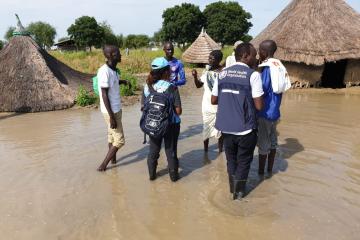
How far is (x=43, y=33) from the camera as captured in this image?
52.2 meters

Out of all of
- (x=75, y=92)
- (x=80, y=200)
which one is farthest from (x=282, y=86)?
(x=75, y=92)

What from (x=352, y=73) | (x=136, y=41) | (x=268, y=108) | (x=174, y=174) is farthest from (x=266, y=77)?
(x=136, y=41)

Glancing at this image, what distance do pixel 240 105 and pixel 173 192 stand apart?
1289 millimetres

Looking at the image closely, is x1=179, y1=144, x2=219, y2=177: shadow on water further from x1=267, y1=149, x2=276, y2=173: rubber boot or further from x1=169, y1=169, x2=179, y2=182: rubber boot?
x1=267, y1=149, x2=276, y2=173: rubber boot

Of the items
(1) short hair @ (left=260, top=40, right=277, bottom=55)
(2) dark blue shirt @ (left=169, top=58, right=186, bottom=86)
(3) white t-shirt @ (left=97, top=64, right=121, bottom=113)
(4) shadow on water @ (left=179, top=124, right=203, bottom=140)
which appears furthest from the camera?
(4) shadow on water @ (left=179, top=124, right=203, bottom=140)

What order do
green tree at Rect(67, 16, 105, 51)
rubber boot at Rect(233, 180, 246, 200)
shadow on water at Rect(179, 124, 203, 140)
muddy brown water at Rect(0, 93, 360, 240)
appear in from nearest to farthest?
muddy brown water at Rect(0, 93, 360, 240) → rubber boot at Rect(233, 180, 246, 200) → shadow on water at Rect(179, 124, 203, 140) → green tree at Rect(67, 16, 105, 51)

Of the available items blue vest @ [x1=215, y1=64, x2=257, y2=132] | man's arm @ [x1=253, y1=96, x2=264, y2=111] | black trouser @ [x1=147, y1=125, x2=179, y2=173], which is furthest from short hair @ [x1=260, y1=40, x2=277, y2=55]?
black trouser @ [x1=147, y1=125, x2=179, y2=173]

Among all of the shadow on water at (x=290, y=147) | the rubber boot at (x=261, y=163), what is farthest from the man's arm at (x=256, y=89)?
the shadow on water at (x=290, y=147)

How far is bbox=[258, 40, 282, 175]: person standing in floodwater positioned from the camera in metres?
4.09

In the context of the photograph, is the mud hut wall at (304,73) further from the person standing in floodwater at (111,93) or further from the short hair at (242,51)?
the short hair at (242,51)

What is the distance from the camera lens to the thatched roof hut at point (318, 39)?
11781mm

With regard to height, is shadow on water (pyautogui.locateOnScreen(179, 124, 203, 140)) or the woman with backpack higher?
the woman with backpack

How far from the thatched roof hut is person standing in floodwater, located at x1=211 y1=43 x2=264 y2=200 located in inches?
348

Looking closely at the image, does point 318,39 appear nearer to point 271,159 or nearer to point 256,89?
point 271,159
